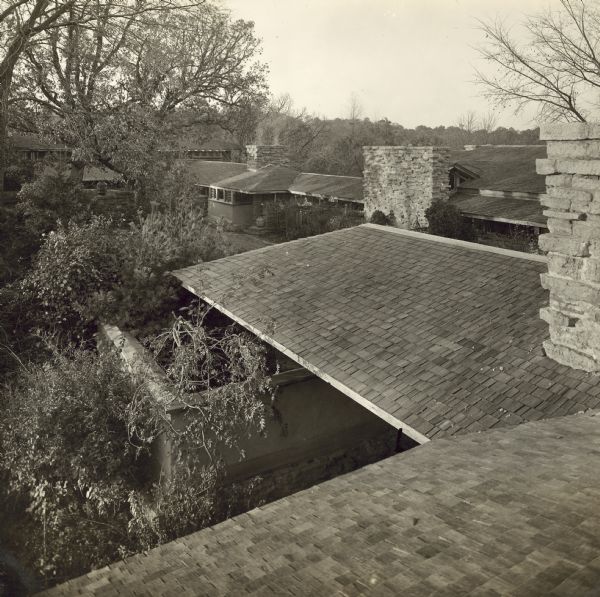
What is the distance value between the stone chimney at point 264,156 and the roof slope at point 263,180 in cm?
63

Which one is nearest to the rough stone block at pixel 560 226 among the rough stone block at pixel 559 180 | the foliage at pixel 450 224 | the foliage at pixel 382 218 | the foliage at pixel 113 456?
the rough stone block at pixel 559 180

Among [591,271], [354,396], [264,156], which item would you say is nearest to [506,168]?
[264,156]

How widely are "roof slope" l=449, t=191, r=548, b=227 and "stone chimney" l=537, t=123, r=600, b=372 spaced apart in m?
13.1

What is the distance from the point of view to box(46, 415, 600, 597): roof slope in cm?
256

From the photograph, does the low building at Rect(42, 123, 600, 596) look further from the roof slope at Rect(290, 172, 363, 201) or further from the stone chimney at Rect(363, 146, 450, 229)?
the roof slope at Rect(290, 172, 363, 201)

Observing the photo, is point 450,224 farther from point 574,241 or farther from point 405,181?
point 574,241

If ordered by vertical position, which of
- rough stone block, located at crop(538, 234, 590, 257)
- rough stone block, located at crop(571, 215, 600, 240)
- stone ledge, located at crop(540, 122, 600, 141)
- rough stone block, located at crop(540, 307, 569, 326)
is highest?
stone ledge, located at crop(540, 122, 600, 141)

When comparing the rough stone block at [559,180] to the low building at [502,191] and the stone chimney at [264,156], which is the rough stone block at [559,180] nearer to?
the low building at [502,191]

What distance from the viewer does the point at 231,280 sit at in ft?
33.3

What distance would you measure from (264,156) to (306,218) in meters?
8.10

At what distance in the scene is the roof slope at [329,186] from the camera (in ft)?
90.6

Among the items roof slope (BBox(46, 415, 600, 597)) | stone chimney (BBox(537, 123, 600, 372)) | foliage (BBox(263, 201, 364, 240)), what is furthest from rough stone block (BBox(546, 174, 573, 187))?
foliage (BBox(263, 201, 364, 240))

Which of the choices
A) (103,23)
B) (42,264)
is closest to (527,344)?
(42,264)

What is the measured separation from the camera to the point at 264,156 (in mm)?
33625
